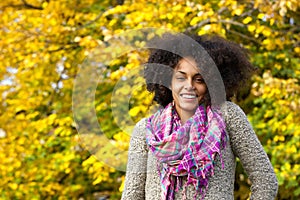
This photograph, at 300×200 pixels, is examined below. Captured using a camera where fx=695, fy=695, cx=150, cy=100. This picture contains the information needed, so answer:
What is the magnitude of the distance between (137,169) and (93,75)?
9.49 feet

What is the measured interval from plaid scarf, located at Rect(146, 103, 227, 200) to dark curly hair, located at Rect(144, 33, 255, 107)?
0.32ft

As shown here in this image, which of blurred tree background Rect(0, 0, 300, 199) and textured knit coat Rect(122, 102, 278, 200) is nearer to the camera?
textured knit coat Rect(122, 102, 278, 200)

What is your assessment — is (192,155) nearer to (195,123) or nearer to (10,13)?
(195,123)

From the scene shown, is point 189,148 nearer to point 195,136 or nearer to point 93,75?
point 195,136

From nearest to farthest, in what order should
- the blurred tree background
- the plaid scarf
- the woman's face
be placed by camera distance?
the plaid scarf → the woman's face → the blurred tree background

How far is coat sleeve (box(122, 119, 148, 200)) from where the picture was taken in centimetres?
224

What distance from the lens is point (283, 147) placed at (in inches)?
198

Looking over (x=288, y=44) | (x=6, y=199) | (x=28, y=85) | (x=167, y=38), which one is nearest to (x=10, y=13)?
(x=28, y=85)

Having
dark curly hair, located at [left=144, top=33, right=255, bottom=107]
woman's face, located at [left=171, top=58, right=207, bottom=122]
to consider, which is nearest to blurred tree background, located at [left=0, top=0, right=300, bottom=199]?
dark curly hair, located at [left=144, top=33, right=255, bottom=107]

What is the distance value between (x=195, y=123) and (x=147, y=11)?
306 centimetres

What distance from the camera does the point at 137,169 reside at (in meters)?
2.24

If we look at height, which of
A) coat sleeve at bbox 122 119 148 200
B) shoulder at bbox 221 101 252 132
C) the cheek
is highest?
the cheek

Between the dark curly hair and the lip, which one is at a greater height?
the dark curly hair

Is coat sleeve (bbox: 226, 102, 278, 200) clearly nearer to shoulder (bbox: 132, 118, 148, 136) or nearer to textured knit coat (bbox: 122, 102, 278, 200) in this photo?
textured knit coat (bbox: 122, 102, 278, 200)
